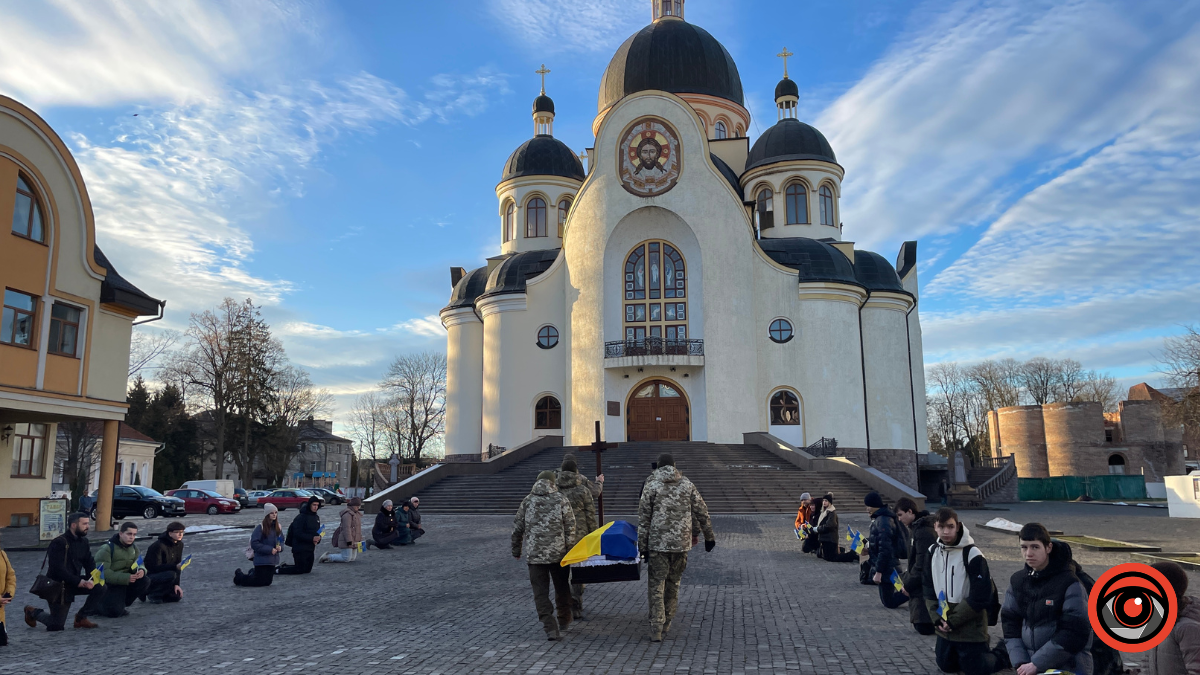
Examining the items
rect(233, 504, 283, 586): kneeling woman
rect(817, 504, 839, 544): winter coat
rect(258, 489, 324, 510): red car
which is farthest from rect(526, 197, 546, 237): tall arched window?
rect(233, 504, 283, 586): kneeling woman

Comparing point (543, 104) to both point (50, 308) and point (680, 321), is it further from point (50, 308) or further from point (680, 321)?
point (50, 308)

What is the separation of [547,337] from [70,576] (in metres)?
27.0

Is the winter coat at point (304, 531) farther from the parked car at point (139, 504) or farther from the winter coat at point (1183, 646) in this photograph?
the parked car at point (139, 504)

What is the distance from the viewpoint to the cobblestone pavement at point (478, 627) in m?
6.87

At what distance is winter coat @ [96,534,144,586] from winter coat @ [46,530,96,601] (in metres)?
0.15

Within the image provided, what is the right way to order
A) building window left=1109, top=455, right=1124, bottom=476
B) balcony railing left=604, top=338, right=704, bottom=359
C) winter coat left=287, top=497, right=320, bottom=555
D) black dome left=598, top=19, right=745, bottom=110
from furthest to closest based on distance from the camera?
building window left=1109, top=455, right=1124, bottom=476 < black dome left=598, top=19, right=745, bottom=110 < balcony railing left=604, top=338, right=704, bottom=359 < winter coat left=287, top=497, right=320, bottom=555

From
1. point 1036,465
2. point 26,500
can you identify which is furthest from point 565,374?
point 1036,465

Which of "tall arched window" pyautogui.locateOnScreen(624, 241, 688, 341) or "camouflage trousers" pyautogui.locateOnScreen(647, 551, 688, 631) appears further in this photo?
"tall arched window" pyautogui.locateOnScreen(624, 241, 688, 341)

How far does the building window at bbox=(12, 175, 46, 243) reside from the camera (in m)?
19.3

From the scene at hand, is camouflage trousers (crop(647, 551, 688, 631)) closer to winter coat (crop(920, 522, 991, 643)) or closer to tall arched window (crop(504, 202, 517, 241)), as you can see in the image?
winter coat (crop(920, 522, 991, 643))

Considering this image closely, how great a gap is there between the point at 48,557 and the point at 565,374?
26221 millimetres

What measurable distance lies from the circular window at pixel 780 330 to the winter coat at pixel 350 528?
73.8 ft

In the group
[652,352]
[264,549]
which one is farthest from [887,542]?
[652,352]

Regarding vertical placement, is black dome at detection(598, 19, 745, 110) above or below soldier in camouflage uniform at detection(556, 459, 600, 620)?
above
